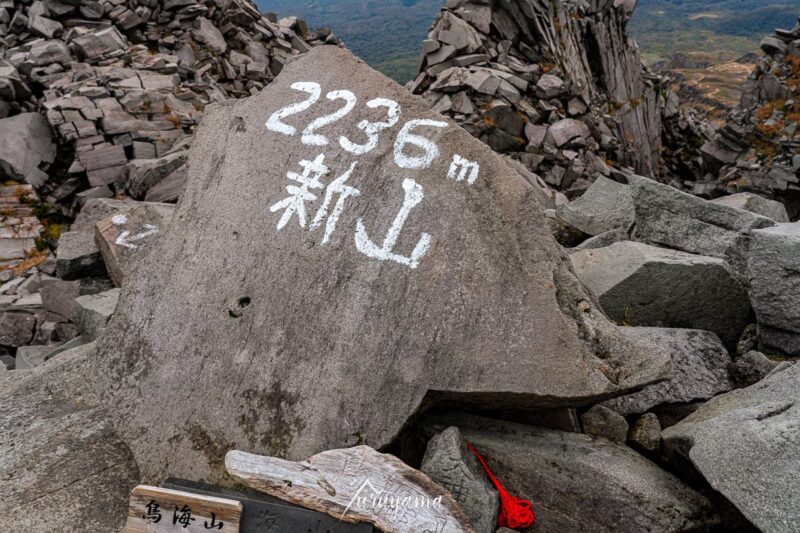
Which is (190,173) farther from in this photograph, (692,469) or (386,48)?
(386,48)

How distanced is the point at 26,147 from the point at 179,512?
42.3 feet

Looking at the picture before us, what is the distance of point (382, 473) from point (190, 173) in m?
3.40

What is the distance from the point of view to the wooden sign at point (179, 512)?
336 centimetres

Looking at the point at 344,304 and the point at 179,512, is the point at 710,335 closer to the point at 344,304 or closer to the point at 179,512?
the point at 344,304

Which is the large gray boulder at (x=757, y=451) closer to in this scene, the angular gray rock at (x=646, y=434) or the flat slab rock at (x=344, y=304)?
the angular gray rock at (x=646, y=434)

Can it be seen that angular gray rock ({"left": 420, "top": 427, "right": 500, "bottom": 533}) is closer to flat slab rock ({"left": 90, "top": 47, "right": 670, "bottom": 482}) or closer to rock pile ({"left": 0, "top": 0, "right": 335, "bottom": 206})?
flat slab rock ({"left": 90, "top": 47, "right": 670, "bottom": 482})

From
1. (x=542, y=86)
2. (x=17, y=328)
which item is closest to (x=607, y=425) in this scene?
(x=17, y=328)

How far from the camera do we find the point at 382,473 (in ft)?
12.0

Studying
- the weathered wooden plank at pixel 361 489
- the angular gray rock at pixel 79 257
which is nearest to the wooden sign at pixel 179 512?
the weathered wooden plank at pixel 361 489

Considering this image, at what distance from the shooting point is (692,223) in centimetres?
681

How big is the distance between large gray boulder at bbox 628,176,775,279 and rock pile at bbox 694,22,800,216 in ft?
43.7

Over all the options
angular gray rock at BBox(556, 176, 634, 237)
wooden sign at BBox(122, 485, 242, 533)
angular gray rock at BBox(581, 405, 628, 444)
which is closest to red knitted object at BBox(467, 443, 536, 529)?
angular gray rock at BBox(581, 405, 628, 444)

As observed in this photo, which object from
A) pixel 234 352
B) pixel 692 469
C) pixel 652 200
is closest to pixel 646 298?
pixel 652 200

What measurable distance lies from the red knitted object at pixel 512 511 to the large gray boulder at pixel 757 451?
3.66ft
